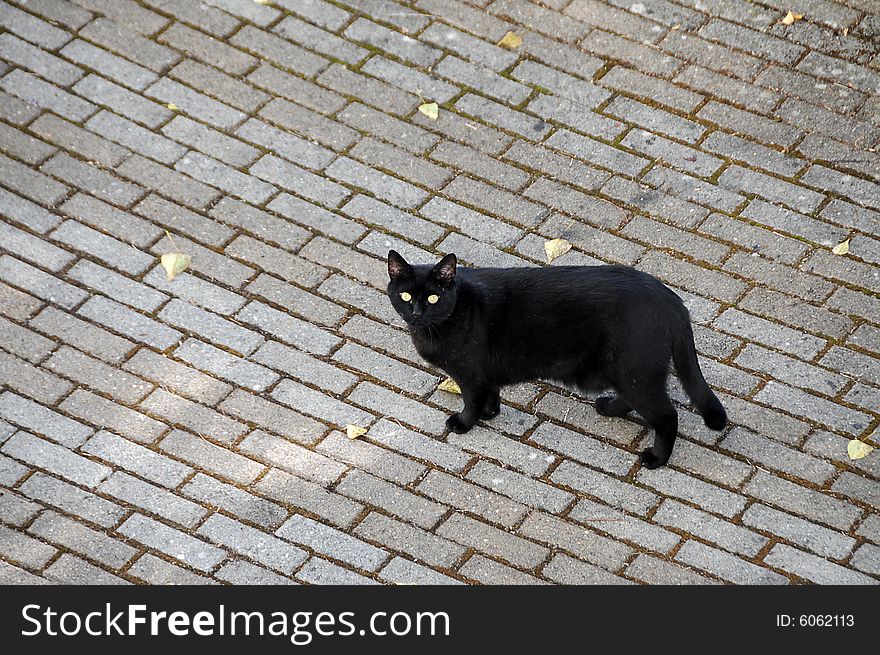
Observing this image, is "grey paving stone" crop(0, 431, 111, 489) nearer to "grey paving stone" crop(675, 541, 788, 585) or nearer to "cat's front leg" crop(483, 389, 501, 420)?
"cat's front leg" crop(483, 389, 501, 420)

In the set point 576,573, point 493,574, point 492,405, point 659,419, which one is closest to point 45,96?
point 492,405

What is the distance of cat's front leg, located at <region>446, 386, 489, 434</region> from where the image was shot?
17.2 feet

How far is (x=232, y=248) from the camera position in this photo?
6.09 metres

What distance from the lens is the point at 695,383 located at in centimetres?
513

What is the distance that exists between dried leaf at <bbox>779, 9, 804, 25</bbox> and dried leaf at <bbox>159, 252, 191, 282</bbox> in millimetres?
3744

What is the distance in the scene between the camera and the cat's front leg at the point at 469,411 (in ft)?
17.2

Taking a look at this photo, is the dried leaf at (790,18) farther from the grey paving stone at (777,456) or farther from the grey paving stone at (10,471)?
the grey paving stone at (10,471)

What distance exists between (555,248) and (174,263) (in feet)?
6.17

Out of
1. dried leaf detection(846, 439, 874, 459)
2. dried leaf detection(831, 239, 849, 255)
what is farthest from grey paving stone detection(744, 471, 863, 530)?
dried leaf detection(831, 239, 849, 255)

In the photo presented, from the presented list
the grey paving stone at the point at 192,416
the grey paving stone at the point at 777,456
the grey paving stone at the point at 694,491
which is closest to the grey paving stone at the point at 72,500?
the grey paving stone at the point at 192,416

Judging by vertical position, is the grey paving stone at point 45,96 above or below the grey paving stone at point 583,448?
above

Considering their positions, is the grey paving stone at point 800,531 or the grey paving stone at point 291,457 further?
the grey paving stone at point 291,457

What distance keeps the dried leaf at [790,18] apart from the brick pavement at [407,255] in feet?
0.19

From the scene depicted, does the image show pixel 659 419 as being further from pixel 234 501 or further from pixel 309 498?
pixel 234 501
